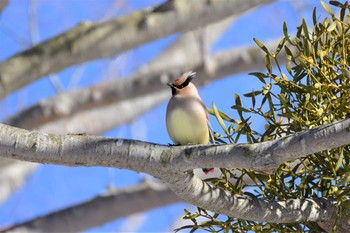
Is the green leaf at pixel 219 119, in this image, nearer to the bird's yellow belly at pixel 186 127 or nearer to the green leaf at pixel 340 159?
the bird's yellow belly at pixel 186 127

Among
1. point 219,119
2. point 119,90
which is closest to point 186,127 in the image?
point 219,119

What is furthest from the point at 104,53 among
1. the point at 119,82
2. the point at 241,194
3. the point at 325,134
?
the point at 325,134

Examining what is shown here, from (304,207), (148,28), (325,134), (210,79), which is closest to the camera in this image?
(325,134)

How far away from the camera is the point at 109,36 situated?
11.5 ft

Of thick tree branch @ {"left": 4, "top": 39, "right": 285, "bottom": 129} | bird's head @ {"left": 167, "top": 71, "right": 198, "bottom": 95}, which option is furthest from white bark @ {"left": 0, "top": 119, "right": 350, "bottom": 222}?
thick tree branch @ {"left": 4, "top": 39, "right": 285, "bottom": 129}

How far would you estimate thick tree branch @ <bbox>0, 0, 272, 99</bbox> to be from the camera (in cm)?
341

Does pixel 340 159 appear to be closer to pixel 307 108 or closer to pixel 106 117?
pixel 307 108

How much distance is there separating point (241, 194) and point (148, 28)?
1.91 metres

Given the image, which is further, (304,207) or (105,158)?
(304,207)

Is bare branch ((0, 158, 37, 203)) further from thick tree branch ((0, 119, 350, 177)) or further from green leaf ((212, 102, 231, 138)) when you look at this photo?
thick tree branch ((0, 119, 350, 177))

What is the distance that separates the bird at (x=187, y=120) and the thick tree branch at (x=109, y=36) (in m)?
1.64

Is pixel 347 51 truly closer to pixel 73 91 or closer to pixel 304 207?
pixel 304 207

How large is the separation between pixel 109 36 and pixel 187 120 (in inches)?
71.6

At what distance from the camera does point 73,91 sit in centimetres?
414
